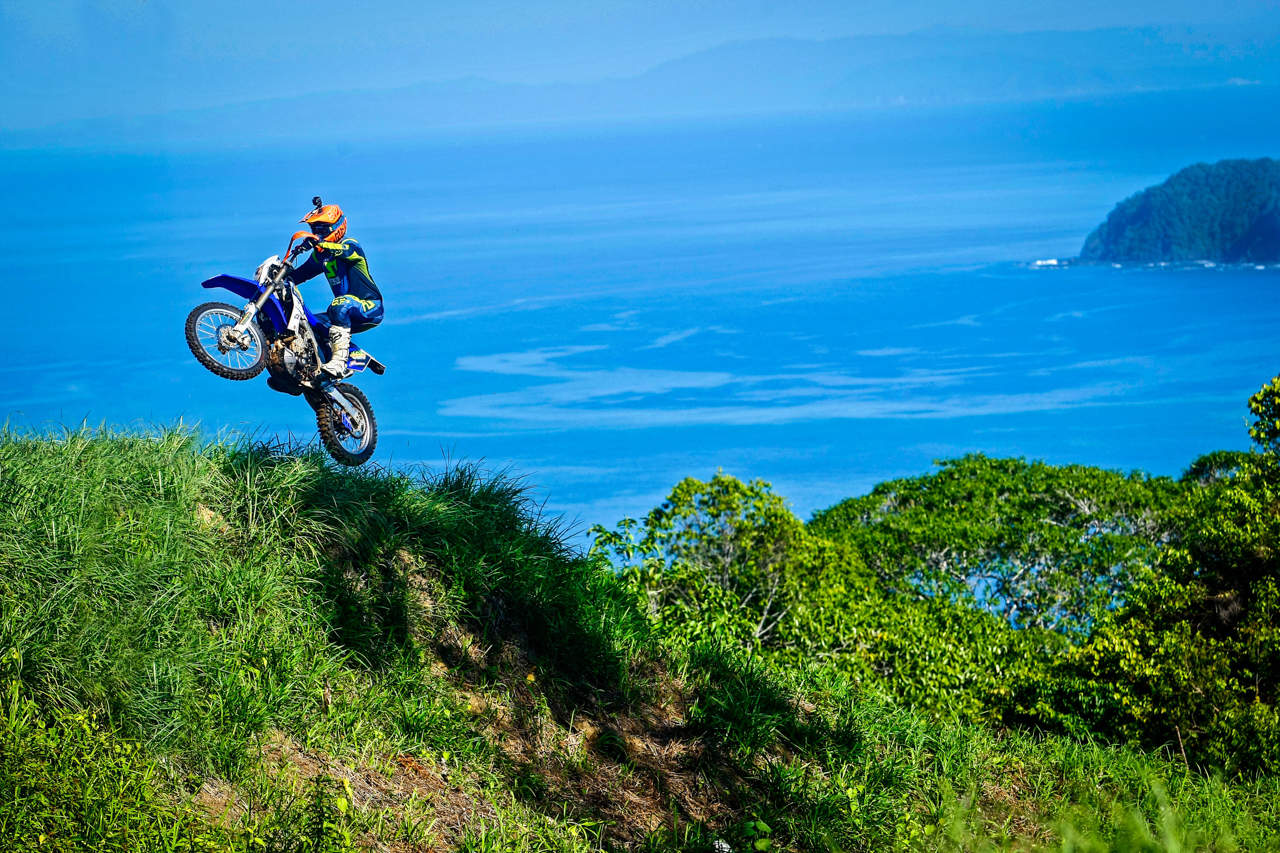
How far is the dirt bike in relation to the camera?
22.3 ft

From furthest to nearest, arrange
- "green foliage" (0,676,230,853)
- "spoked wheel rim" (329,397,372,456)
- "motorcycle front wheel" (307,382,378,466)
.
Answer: "spoked wheel rim" (329,397,372,456), "motorcycle front wheel" (307,382,378,466), "green foliage" (0,676,230,853)

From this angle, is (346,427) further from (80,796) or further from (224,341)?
(80,796)

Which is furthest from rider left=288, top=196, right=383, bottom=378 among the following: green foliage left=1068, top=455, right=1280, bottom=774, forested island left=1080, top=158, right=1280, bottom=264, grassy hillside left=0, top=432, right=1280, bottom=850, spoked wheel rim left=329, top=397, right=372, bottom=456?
forested island left=1080, top=158, right=1280, bottom=264

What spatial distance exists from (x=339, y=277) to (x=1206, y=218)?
179897 millimetres

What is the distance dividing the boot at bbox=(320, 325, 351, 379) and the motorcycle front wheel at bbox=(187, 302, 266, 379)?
0.46 m

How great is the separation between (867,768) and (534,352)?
400 feet

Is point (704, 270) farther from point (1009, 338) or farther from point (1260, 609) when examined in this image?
point (1260, 609)

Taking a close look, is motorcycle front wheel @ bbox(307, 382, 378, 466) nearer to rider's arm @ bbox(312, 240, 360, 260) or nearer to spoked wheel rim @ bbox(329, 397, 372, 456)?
spoked wheel rim @ bbox(329, 397, 372, 456)

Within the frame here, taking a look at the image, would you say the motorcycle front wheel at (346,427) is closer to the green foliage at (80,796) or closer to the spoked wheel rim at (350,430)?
the spoked wheel rim at (350,430)

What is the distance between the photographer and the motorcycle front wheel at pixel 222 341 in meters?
6.69

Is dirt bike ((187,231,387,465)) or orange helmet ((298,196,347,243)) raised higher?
orange helmet ((298,196,347,243))

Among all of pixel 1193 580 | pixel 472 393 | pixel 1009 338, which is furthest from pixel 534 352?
pixel 1193 580

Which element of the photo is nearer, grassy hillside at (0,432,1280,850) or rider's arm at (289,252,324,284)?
grassy hillside at (0,432,1280,850)

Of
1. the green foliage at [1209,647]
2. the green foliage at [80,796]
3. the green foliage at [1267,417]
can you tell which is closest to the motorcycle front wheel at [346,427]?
the green foliage at [80,796]
